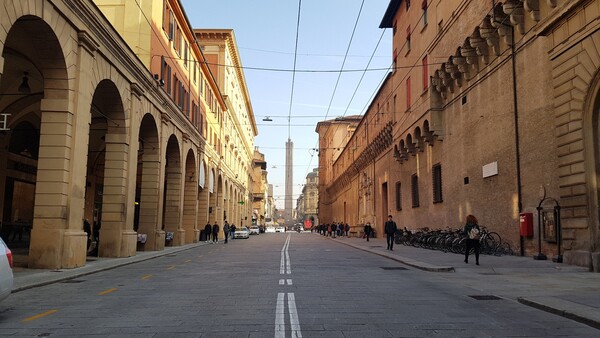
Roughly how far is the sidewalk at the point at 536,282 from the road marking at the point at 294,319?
406cm

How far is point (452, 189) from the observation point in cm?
2603

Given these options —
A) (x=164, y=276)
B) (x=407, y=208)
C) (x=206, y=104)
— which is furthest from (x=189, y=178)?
(x=164, y=276)

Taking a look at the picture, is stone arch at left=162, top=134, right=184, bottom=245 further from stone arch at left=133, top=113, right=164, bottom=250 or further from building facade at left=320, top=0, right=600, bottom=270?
building facade at left=320, top=0, right=600, bottom=270

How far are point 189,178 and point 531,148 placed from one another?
84.9 feet

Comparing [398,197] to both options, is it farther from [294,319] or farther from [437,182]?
[294,319]

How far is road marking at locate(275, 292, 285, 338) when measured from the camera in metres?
6.40

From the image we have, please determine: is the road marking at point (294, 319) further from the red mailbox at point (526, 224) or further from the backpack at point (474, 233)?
the red mailbox at point (526, 224)

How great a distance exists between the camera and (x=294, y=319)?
7.34m

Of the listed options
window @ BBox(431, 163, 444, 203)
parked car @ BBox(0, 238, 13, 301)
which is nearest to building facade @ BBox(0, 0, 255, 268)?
parked car @ BBox(0, 238, 13, 301)

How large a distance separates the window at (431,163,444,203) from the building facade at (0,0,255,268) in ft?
51.7

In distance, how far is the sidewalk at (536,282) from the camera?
8.10 metres

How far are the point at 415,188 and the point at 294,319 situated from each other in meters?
27.8

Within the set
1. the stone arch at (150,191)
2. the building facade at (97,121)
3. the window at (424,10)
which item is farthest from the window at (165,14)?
the window at (424,10)

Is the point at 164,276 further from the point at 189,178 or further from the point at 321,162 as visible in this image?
the point at 321,162
